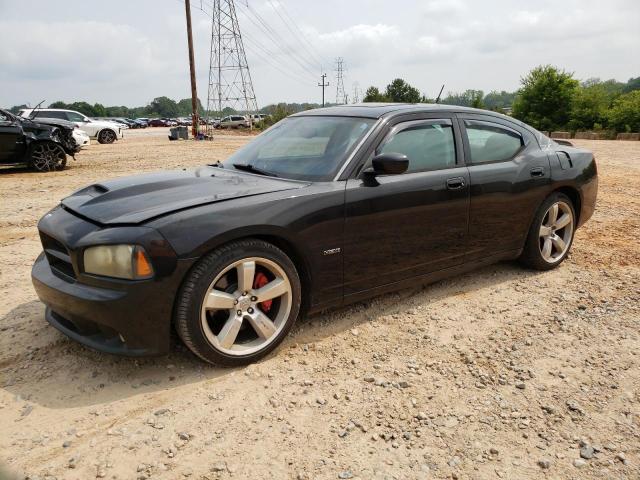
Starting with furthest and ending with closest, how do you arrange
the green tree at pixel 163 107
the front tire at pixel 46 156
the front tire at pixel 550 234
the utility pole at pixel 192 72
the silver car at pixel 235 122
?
the green tree at pixel 163 107 < the silver car at pixel 235 122 < the utility pole at pixel 192 72 < the front tire at pixel 46 156 < the front tire at pixel 550 234

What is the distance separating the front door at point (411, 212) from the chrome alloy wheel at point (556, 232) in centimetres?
114

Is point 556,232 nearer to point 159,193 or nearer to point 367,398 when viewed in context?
point 367,398

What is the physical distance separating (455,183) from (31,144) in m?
11.0

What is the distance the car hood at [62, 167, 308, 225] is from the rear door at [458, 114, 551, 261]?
1.59 metres

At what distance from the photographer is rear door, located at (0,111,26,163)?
36.1 feet

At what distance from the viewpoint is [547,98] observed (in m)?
32.2

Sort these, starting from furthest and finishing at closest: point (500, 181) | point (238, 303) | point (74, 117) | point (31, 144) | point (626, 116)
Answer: point (626, 116)
point (74, 117)
point (31, 144)
point (500, 181)
point (238, 303)

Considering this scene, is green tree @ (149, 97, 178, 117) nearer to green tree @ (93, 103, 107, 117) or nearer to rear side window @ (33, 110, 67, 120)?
green tree @ (93, 103, 107, 117)

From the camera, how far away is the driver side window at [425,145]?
361 centimetres

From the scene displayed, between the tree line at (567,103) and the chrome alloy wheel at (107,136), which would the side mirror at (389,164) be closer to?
the chrome alloy wheel at (107,136)

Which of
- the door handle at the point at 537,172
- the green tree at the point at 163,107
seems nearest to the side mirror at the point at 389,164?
the door handle at the point at 537,172

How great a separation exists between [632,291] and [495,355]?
1.81m

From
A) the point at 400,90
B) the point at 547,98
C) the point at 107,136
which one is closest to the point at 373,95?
the point at 400,90

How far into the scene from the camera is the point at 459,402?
2656 millimetres
